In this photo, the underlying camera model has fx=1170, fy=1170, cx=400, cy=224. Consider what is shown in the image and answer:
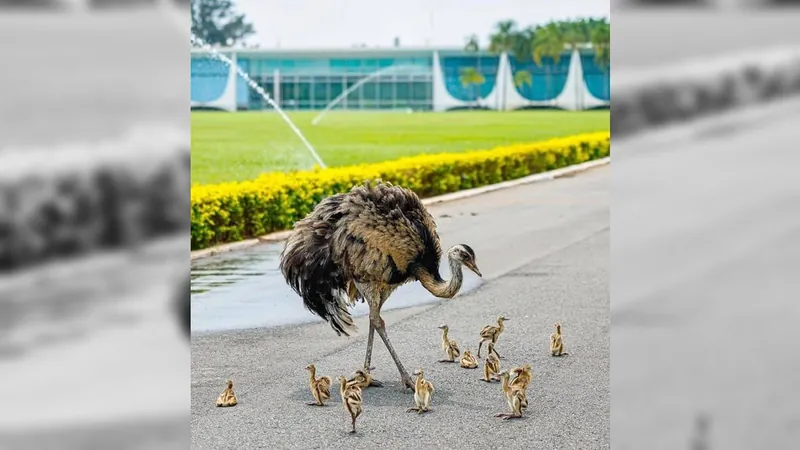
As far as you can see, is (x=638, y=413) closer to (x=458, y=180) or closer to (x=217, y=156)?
(x=458, y=180)

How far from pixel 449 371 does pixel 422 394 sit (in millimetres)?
1055

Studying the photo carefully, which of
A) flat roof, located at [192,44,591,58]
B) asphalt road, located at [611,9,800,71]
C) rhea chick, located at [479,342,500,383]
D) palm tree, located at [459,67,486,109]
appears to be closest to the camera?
asphalt road, located at [611,9,800,71]

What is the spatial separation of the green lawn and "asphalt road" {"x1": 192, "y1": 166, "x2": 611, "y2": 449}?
29.9 ft

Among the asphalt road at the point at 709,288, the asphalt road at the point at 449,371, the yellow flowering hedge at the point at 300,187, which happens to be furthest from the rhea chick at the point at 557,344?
the asphalt road at the point at 709,288

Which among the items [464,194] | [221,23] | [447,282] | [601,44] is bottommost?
[464,194]

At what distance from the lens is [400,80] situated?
71.2 ft

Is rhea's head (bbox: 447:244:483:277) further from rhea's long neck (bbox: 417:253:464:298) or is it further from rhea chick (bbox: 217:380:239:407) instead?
rhea chick (bbox: 217:380:239:407)

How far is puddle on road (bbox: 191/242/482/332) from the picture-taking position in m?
6.83

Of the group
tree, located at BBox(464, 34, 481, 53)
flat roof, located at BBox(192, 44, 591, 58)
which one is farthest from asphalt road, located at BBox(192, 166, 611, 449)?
tree, located at BBox(464, 34, 481, 53)

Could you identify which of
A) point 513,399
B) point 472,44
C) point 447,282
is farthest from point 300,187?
point 472,44

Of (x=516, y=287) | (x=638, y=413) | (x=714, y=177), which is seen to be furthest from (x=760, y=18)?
(x=516, y=287)

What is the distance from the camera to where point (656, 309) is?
2.26m

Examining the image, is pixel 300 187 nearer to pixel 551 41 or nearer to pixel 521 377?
pixel 521 377

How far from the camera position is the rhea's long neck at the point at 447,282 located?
15.9ft
